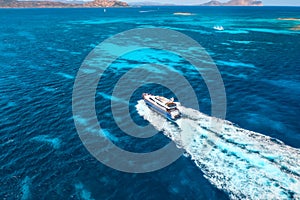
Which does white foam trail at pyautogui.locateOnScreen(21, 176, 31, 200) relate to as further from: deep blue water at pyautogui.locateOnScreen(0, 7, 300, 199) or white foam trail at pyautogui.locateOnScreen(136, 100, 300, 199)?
white foam trail at pyautogui.locateOnScreen(136, 100, 300, 199)

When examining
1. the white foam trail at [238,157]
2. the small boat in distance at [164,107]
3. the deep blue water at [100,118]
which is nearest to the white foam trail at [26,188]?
the deep blue water at [100,118]

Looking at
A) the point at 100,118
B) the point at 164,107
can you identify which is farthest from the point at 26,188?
the point at 164,107

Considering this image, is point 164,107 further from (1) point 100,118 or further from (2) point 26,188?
(2) point 26,188

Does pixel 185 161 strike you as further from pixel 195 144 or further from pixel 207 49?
pixel 207 49

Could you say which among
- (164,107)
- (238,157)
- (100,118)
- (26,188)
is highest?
(164,107)

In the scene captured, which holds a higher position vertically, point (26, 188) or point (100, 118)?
point (100, 118)

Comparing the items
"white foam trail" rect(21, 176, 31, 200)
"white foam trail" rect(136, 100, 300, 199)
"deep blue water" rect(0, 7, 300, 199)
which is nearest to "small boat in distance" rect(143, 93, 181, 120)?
"white foam trail" rect(136, 100, 300, 199)
